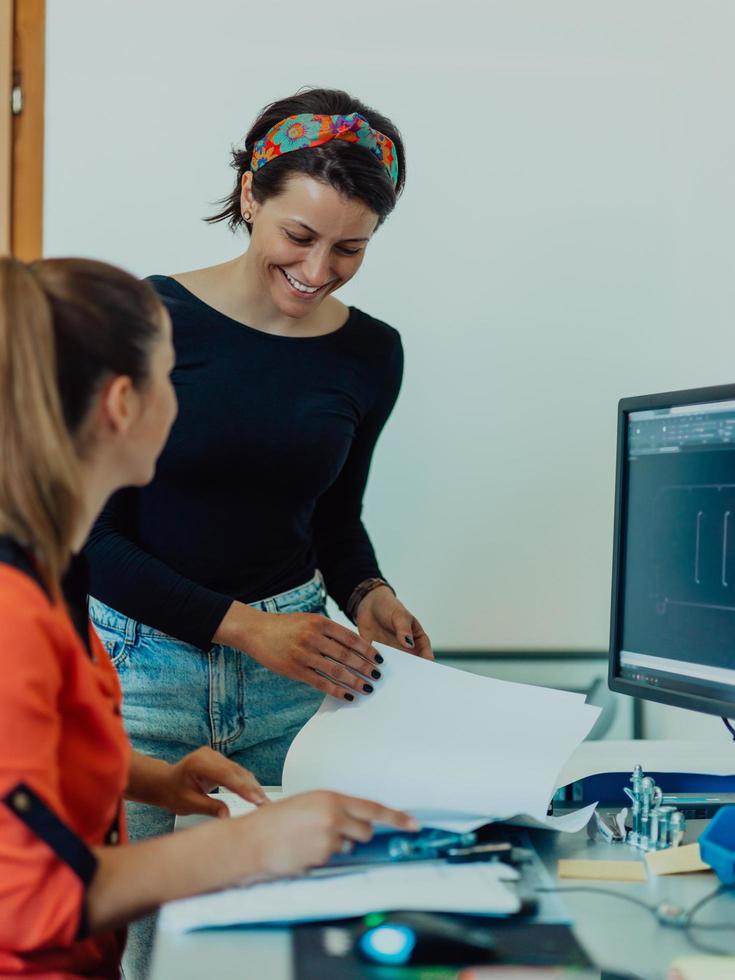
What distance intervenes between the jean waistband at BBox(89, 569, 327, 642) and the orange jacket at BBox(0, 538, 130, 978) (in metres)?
0.49

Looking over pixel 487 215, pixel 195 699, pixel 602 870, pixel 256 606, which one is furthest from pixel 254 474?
pixel 487 215

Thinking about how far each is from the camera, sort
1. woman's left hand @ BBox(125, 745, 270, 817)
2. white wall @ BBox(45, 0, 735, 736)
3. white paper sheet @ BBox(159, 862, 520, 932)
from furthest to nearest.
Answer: white wall @ BBox(45, 0, 735, 736), woman's left hand @ BBox(125, 745, 270, 817), white paper sheet @ BBox(159, 862, 520, 932)

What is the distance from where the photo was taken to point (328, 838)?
766 millimetres

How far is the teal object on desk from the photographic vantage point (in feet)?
2.89

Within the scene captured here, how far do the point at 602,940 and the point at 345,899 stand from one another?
190 mm

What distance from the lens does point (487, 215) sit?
2016 mm

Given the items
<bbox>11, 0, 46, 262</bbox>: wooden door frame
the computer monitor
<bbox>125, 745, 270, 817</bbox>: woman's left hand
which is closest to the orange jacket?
<bbox>125, 745, 270, 817</bbox>: woman's left hand

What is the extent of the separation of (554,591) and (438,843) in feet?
4.07

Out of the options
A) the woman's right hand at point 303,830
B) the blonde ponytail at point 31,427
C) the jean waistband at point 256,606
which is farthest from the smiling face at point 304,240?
the woman's right hand at point 303,830

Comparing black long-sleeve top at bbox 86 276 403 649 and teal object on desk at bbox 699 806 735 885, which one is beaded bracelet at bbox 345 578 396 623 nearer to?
black long-sleeve top at bbox 86 276 403 649

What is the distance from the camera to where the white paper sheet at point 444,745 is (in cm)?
97

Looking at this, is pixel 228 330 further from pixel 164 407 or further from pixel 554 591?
pixel 554 591

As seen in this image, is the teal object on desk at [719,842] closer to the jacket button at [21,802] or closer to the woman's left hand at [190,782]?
the woman's left hand at [190,782]

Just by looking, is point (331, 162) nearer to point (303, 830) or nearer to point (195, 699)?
point (195, 699)
